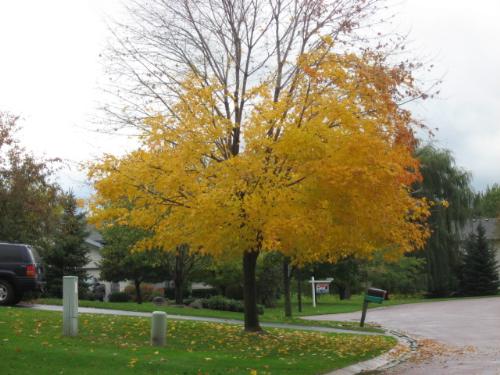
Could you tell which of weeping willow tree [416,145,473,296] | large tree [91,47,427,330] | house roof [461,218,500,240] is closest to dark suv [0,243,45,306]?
large tree [91,47,427,330]

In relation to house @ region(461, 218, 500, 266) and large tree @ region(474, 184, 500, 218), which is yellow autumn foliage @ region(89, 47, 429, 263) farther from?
large tree @ region(474, 184, 500, 218)

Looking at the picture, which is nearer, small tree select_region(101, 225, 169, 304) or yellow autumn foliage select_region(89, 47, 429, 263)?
yellow autumn foliage select_region(89, 47, 429, 263)

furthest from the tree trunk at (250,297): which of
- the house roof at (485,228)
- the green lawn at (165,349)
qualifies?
the house roof at (485,228)

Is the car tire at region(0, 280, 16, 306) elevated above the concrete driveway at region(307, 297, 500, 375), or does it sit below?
above

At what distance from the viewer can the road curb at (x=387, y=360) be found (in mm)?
12581

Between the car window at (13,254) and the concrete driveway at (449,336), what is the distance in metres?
11.7

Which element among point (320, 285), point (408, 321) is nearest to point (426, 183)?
point (320, 285)

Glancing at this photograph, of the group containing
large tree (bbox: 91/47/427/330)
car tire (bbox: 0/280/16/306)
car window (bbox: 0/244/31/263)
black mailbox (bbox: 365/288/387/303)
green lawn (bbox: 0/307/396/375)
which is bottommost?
green lawn (bbox: 0/307/396/375)

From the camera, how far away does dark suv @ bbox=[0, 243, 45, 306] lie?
19844 millimetres

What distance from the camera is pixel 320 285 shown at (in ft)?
127

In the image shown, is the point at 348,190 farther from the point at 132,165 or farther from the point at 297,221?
the point at 132,165

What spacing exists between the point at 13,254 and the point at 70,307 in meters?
7.82

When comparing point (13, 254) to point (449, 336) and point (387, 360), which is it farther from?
point (449, 336)

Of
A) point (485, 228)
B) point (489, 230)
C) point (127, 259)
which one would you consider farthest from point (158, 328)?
point (489, 230)
